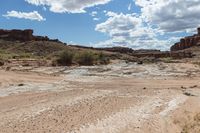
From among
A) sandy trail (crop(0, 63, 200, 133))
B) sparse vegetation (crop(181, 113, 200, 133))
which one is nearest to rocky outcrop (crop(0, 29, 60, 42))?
sandy trail (crop(0, 63, 200, 133))

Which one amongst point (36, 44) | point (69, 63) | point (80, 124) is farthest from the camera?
point (36, 44)

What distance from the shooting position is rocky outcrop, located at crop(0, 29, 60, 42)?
11131cm

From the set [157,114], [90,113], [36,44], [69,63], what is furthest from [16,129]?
[36,44]

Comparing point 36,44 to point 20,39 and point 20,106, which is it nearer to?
point 20,39

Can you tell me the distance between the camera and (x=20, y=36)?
11238cm

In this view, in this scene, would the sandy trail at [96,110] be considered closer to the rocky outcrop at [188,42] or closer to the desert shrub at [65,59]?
the desert shrub at [65,59]

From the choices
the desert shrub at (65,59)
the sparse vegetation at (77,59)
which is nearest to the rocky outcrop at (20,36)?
the sparse vegetation at (77,59)

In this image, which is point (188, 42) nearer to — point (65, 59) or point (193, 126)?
point (65, 59)

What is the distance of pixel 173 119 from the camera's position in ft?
48.5

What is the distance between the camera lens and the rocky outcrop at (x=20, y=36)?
4382 inches

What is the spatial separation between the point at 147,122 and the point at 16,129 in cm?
489

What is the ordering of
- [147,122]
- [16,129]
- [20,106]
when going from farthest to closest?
[20,106] → [147,122] → [16,129]

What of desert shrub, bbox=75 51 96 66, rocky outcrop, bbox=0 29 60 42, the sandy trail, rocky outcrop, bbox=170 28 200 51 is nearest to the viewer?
the sandy trail

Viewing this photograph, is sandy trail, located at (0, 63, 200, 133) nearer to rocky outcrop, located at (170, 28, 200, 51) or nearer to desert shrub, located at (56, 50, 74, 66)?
desert shrub, located at (56, 50, 74, 66)
